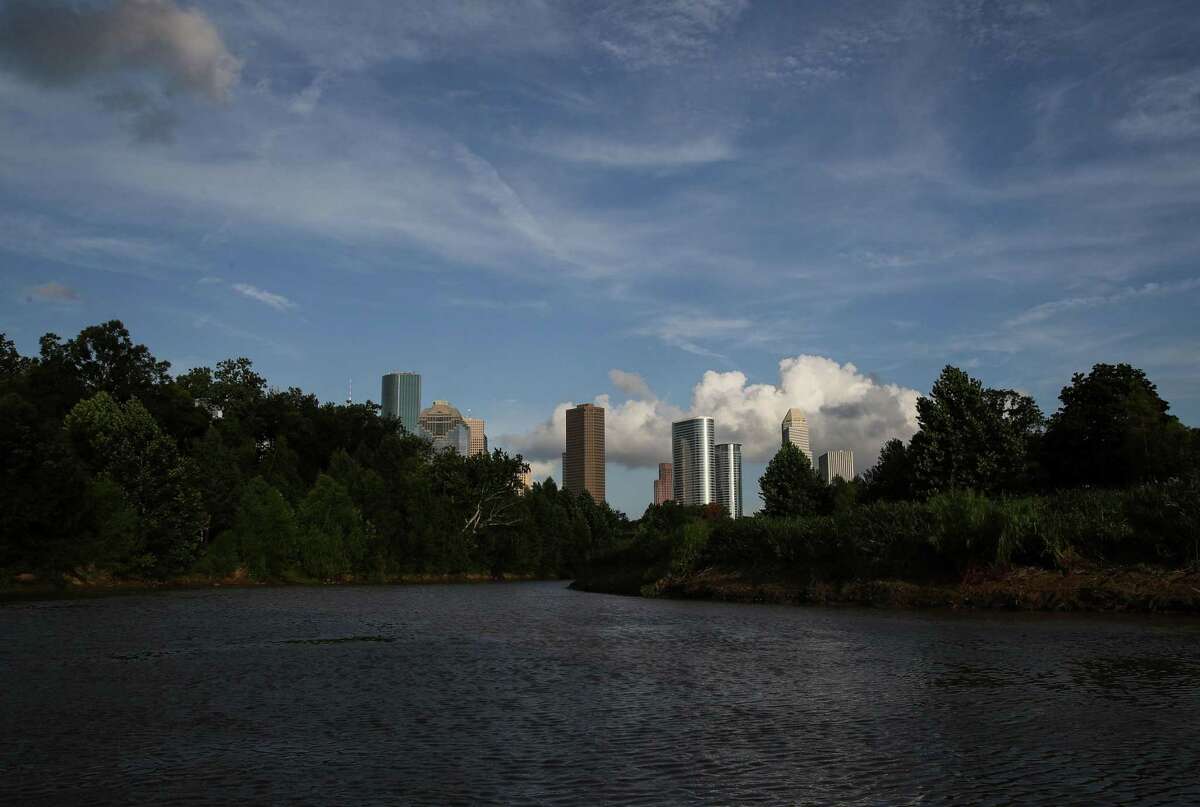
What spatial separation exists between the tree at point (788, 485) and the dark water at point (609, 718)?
70.2 meters

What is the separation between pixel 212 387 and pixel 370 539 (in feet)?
126

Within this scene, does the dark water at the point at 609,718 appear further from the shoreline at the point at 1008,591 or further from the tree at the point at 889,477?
the tree at the point at 889,477

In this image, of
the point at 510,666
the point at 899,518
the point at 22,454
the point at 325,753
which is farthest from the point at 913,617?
the point at 22,454

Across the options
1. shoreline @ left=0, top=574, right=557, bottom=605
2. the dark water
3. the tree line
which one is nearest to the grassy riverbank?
the dark water

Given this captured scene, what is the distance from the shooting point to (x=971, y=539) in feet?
121

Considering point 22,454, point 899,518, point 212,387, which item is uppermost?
point 212,387

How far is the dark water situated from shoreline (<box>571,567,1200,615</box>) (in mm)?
5566

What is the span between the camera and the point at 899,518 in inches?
1594

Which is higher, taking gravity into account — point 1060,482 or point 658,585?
point 1060,482

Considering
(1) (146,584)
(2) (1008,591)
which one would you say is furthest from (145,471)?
(2) (1008,591)

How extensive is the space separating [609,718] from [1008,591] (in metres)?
26.0

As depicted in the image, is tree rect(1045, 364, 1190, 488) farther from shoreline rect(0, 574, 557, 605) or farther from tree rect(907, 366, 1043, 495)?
shoreline rect(0, 574, 557, 605)

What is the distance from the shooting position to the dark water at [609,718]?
9047mm

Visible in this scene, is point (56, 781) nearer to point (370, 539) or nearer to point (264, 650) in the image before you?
point (264, 650)
